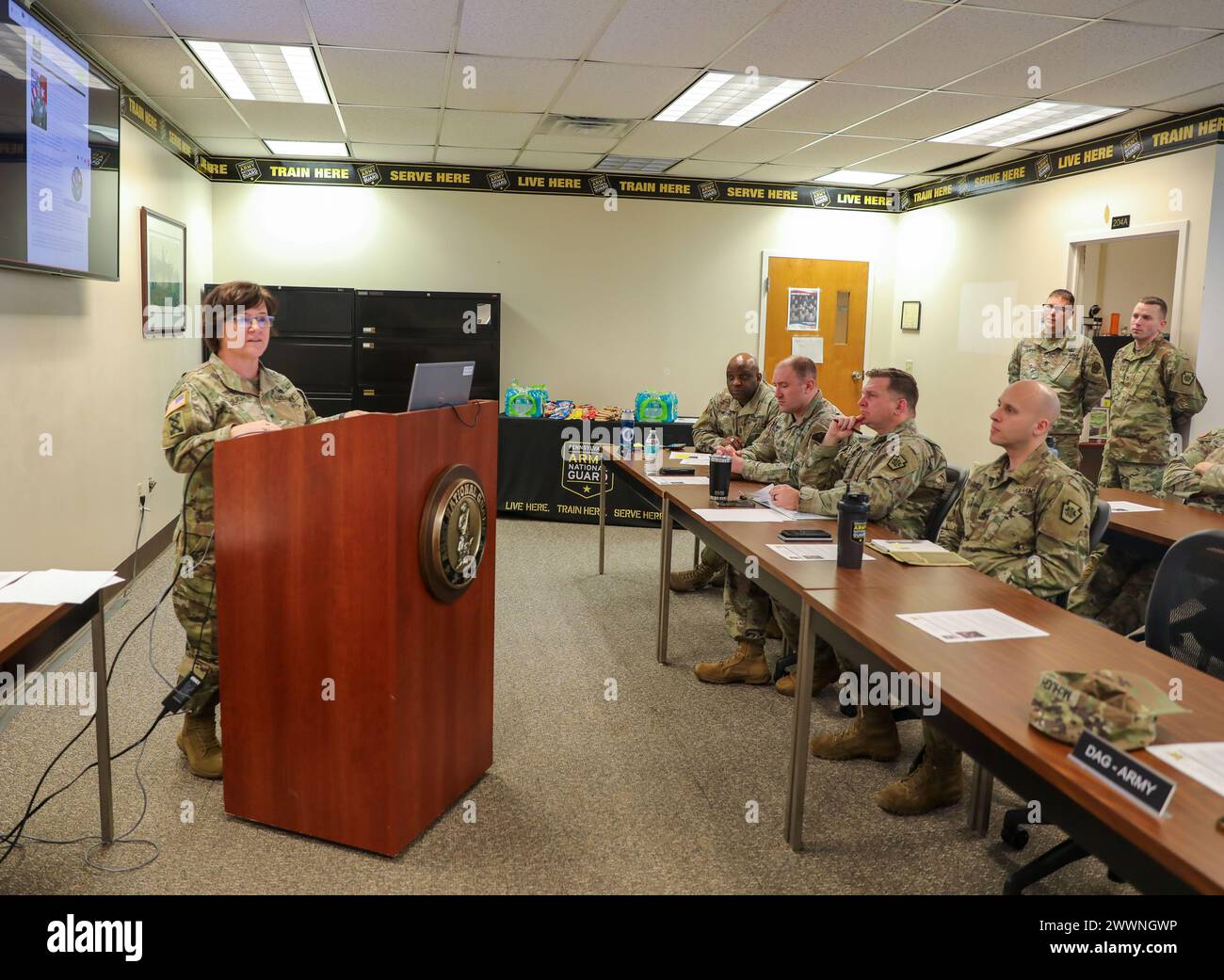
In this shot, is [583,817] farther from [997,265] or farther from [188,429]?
[997,265]

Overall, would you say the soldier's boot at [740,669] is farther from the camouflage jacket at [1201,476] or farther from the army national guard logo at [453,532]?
the camouflage jacket at [1201,476]

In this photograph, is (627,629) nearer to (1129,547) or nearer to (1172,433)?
(1129,547)

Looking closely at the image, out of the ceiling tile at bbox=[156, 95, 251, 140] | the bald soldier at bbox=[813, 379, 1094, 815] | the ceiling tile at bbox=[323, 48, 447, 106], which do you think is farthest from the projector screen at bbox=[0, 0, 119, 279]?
the bald soldier at bbox=[813, 379, 1094, 815]

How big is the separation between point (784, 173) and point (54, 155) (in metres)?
5.80

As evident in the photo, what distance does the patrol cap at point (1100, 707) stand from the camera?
1.46m

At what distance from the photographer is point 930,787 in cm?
273

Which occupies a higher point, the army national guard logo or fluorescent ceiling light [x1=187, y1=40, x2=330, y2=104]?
fluorescent ceiling light [x1=187, y1=40, x2=330, y2=104]

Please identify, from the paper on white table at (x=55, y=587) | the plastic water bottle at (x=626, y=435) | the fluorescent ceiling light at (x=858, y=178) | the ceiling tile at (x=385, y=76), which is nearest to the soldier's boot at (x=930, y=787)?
the paper on white table at (x=55, y=587)

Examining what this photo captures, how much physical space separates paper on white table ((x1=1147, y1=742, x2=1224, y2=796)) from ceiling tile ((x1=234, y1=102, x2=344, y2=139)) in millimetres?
6074

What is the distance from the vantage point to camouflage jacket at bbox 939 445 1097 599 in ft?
8.66

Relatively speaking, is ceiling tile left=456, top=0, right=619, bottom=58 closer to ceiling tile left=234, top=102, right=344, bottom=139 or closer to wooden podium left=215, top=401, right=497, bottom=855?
ceiling tile left=234, top=102, right=344, bottom=139

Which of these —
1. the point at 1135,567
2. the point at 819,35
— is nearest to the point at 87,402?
the point at 819,35

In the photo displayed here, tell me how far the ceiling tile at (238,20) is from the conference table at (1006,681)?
3211 mm

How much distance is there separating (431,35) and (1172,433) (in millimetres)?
4904
